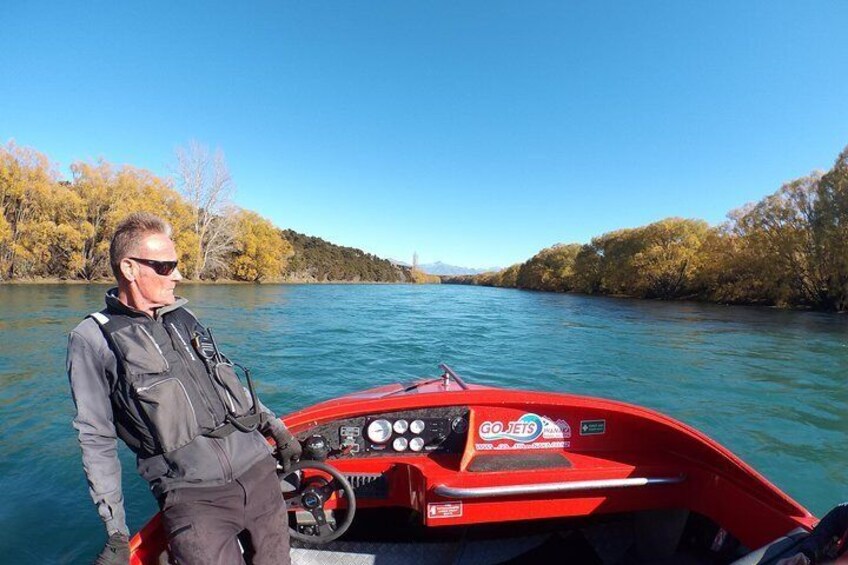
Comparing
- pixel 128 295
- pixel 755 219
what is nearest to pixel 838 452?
pixel 128 295

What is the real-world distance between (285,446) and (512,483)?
132cm

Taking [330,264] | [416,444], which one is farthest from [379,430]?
[330,264]

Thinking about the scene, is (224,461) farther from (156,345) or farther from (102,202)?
(102,202)

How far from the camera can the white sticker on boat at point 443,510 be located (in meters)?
2.42

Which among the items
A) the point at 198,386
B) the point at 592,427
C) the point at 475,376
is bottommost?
the point at 475,376

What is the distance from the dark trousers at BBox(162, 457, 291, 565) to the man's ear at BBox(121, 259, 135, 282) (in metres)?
0.93

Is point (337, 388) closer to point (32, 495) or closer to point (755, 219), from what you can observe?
point (32, 495)

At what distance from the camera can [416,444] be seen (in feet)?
9.27

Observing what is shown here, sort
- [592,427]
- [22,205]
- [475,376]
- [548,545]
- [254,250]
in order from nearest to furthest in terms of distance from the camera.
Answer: [592,427], [548,545], [475,376], [22,205], [254,250]

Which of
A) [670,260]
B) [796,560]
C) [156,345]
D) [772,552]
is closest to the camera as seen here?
[796,560]

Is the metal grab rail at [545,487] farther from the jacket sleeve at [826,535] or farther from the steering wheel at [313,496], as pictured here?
the jacket sleeve at [826,535]

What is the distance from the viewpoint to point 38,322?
13.4 metres

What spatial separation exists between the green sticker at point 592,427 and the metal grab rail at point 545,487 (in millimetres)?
344

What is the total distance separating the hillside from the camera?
84438 mm
